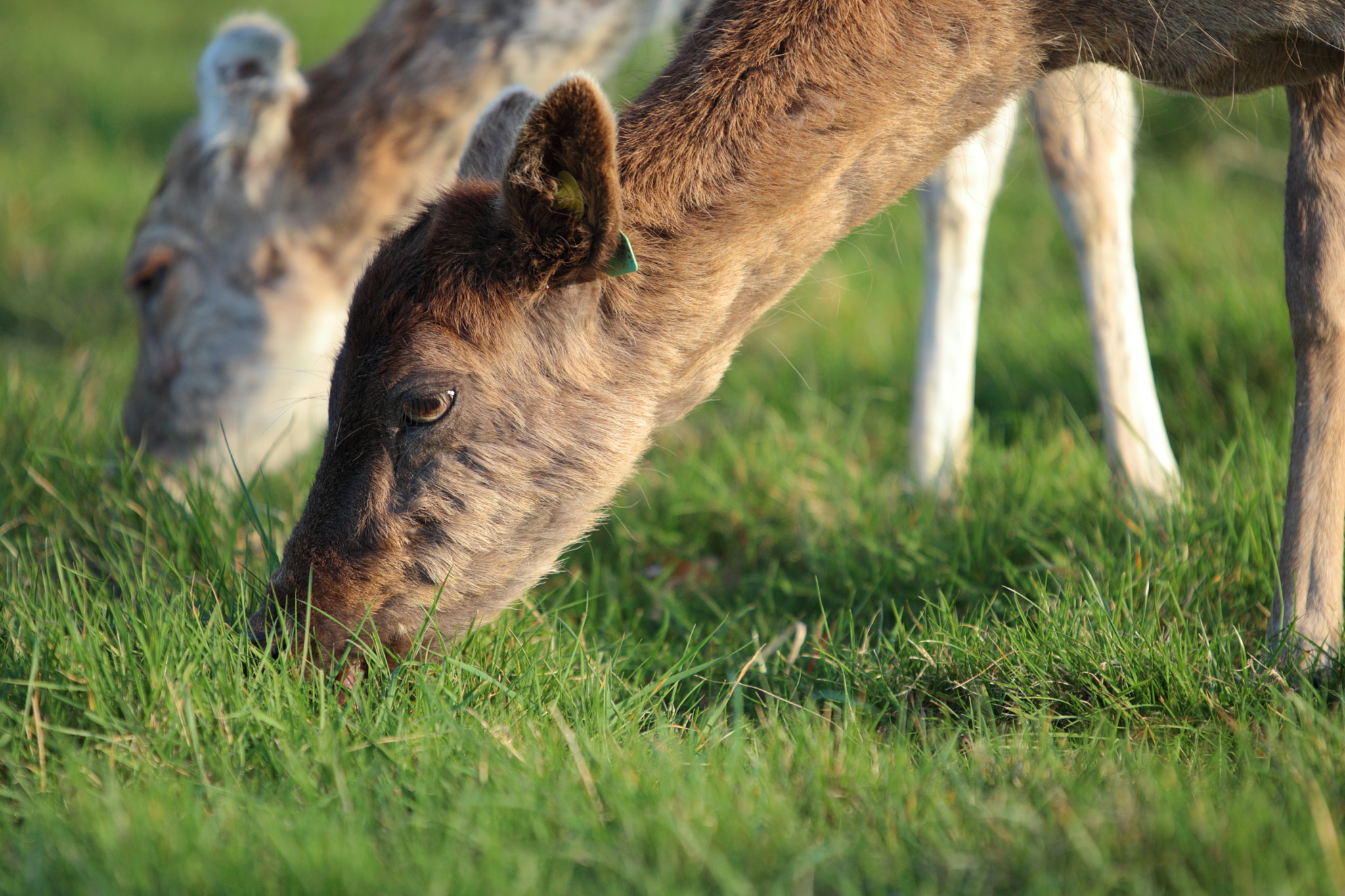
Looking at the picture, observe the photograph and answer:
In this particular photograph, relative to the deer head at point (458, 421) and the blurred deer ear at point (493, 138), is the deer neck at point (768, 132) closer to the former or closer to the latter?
the deer head at point (458, 421)

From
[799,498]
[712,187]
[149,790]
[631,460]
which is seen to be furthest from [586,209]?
[799,498]

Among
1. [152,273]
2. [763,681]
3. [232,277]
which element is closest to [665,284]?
[763,681]

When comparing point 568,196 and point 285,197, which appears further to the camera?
point 285,197

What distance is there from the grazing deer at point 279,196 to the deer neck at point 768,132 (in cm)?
197

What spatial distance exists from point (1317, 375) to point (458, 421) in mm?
2120

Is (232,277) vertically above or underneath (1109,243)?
underneath

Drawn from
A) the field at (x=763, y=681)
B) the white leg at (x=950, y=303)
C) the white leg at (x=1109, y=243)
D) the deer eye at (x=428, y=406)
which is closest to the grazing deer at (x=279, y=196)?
the field at (x=763, y=681)

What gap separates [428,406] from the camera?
101 inches

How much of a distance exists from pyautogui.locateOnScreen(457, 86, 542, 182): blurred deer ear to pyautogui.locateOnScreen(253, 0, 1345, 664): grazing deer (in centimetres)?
40

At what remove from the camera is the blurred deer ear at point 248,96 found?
14.3 feet

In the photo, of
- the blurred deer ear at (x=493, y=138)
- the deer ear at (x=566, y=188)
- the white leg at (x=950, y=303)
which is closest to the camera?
the deer ear at (x=566, y=188)

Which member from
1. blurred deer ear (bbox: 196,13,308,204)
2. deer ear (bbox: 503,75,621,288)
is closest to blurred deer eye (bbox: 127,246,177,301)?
blurred deer ear (bbox: 196,13,308,204)

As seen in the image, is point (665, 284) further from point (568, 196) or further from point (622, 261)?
point (568, 196)

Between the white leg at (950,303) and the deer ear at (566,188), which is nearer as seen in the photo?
the deer ear at (566,188)
